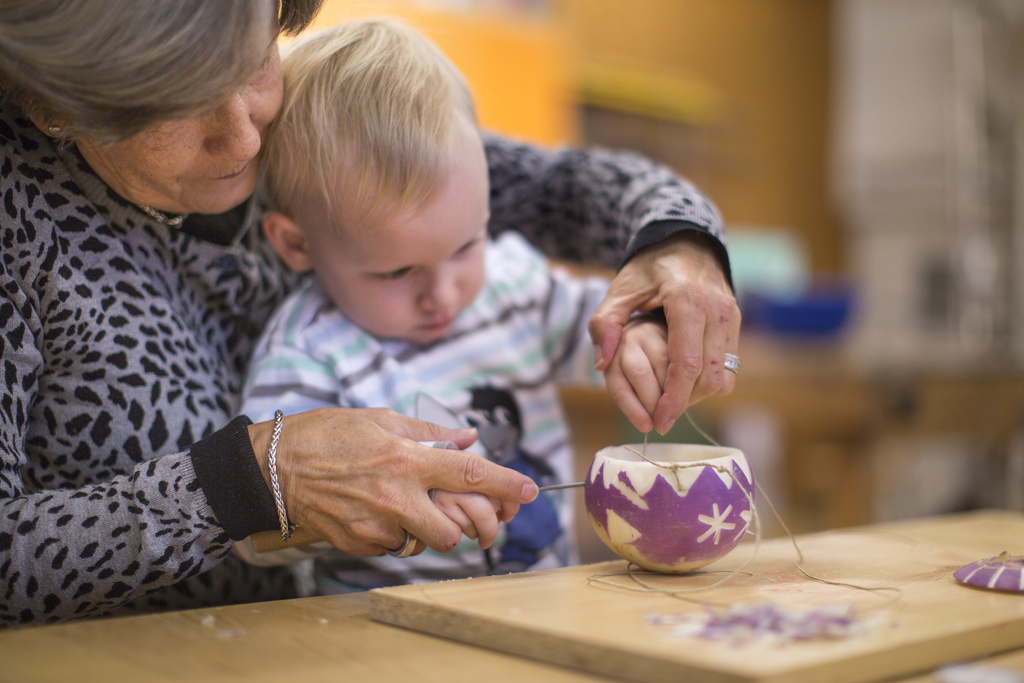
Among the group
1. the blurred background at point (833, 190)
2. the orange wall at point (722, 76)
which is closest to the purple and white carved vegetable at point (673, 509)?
the blurred background at point (833, 190)

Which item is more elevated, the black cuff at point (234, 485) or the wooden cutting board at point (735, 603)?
the black cuff at point (234, 485)

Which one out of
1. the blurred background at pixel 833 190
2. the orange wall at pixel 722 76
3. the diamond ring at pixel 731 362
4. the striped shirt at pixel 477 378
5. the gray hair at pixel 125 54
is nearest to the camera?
the gray hair at pixel 125 54

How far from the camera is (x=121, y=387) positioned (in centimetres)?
81

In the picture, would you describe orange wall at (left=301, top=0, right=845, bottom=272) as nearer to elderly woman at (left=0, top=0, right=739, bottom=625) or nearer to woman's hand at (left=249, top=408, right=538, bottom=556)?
elderly woman at (left=0, top=0, right=739, bottom=625)

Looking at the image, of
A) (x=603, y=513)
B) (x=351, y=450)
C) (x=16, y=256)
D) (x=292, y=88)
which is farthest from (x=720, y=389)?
(x=16, y=256)

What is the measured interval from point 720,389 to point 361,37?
1.73 ft

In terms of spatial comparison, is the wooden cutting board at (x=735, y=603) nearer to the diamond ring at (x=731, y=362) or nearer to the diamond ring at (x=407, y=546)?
the diamond ring at (x=407, y=546)

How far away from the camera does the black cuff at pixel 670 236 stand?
89 centimetres

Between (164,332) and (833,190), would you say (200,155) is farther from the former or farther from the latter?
(833,190)

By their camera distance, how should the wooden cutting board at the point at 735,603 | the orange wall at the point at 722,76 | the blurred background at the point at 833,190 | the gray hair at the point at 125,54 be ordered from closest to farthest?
the wooden cutting board at the point at 735,603, the gray hair at the point at 125,54, the blurred background at the point at 833,190, the orange wall at the point at 722,76

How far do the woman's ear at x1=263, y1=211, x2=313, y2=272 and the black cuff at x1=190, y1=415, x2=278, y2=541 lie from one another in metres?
0.33

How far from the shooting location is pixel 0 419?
717 mm

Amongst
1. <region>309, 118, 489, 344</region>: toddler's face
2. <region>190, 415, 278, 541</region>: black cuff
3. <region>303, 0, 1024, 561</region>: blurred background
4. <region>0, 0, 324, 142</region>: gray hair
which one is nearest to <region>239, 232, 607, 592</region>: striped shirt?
<region>309, 118, 489, 344</region>: toddler's face

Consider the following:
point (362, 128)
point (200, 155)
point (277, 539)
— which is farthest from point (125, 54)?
point (277, 539)
